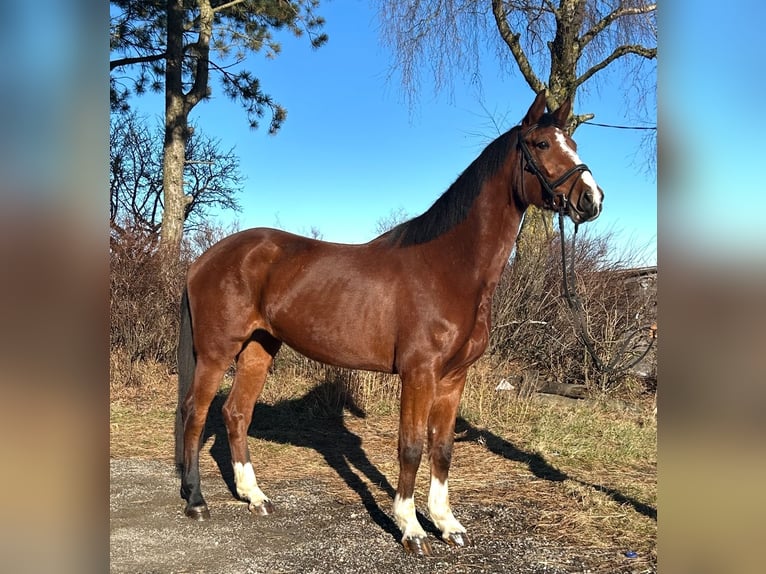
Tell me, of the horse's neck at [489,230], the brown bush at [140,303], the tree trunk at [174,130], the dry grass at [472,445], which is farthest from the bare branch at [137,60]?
the horse's neck at [489,230]

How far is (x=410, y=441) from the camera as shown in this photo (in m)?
2.83

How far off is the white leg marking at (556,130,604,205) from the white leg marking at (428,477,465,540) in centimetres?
179

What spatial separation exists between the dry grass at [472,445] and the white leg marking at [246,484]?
372 millimetres

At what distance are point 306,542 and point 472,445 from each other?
2.40m

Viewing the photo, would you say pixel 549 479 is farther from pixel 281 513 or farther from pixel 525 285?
pixel 525 285

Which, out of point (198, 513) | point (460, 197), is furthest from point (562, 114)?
point (198, 513)

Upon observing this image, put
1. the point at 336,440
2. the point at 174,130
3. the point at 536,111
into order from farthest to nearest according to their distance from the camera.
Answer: the point at 174,130, the point at 336,440, the point at 536,111

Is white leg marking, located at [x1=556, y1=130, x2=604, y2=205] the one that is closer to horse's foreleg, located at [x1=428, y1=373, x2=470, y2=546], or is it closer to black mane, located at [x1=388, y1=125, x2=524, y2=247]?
black mane, located at [x1=388, y1=125, x2=524, y2=247]

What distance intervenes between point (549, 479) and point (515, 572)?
1.46 m

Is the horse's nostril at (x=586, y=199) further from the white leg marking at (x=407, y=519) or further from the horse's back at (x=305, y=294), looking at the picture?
the white leg marking at (x=407, y=519)

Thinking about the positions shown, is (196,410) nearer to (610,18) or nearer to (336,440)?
(336,440)
